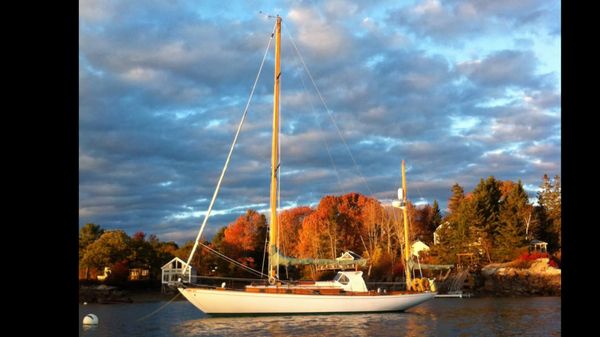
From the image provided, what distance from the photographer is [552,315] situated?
36.7 metres

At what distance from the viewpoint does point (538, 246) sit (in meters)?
76.6

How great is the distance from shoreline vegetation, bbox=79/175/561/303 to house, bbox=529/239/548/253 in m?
0.13

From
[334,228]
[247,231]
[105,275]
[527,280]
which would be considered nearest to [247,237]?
[247,231]

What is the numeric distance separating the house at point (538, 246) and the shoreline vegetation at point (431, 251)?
13 cm

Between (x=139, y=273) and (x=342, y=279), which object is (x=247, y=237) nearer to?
(x=139, y=273)

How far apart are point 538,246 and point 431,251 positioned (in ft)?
47.2

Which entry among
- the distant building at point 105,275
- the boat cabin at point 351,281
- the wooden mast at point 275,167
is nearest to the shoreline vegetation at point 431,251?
the distant building at point 105,275

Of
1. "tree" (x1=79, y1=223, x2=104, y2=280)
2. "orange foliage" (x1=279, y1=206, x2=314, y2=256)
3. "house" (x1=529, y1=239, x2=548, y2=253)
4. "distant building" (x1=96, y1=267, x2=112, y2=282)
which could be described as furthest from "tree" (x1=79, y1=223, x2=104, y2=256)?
"house" (x1=529, y1=239, x2=548, y2=253)

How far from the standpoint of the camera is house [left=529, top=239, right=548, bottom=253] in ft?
244

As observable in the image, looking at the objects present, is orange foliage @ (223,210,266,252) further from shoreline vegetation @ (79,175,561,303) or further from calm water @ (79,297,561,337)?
calm water @ (79,297,561,337)

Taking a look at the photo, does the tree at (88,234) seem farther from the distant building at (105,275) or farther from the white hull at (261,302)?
the white hull at (261,302)

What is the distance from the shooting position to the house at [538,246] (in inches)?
2928
